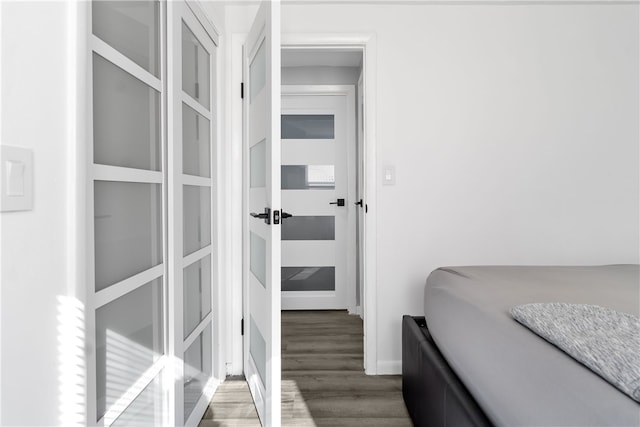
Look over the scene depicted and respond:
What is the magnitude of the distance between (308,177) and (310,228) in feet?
1.68

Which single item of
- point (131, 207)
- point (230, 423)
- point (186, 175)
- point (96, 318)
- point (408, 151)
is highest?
point (408, 151)

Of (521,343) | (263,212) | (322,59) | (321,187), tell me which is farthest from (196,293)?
(322,59)

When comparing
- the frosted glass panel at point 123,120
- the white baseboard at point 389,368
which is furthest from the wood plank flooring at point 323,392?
Answer: the frosted glass panel at point 123,120

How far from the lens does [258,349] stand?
207cm

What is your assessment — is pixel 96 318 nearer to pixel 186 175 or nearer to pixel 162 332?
pixel 162 332

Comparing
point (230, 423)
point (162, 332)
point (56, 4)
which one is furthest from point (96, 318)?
point (230, 423)

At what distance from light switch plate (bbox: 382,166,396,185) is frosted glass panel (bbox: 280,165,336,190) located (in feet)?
4.79

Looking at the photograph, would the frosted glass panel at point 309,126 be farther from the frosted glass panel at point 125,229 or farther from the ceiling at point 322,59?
the frosted glass panel at point 125,229

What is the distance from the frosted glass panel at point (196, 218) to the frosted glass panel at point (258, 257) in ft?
0.81

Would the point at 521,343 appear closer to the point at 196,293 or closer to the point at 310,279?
the point at 196,293

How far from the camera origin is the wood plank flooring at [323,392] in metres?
1.90

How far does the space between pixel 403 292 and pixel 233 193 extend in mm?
1246

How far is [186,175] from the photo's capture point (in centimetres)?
178

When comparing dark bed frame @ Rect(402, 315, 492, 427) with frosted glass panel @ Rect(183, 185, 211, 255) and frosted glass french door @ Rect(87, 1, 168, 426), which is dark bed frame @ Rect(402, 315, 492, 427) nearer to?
frosted glass french door @ Rect(87, 1, 168, 426)
